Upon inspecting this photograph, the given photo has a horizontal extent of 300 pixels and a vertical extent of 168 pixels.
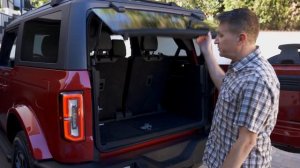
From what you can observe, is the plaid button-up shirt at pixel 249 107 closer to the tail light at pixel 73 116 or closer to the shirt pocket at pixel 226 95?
the shirt pocket at pixel 226 95

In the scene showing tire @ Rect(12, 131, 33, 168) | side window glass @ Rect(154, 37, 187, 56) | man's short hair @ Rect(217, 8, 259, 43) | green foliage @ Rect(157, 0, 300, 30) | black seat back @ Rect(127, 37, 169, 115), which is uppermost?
green foliage @ Rect(157, 0, 300, 30)

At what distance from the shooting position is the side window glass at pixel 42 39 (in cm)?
302

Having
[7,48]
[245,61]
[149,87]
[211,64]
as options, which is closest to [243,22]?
[245,61]

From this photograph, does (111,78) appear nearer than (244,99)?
No

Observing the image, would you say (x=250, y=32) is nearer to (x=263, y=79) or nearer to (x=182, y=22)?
(x=263, y=79)

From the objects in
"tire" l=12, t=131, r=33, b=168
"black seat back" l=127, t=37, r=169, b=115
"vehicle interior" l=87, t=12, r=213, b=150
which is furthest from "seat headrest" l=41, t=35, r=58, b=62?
"black seat back" l=127, t=37, r=169, b=115

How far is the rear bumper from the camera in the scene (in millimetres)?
2791

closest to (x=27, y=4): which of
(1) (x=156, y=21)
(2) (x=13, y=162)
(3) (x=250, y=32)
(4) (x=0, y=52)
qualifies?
(4) (x=0, y=52)

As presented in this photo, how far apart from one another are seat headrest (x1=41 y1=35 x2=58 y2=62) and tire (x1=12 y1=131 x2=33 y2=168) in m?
0.75

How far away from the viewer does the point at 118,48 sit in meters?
3.86

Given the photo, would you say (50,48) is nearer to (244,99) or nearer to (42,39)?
(42,39)

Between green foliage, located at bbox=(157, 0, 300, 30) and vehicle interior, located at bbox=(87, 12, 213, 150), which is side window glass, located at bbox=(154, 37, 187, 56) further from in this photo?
green foliage, located at bbox=(157, 0, 300, 30)

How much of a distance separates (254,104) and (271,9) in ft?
42.8

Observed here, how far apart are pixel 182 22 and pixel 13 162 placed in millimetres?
2084
